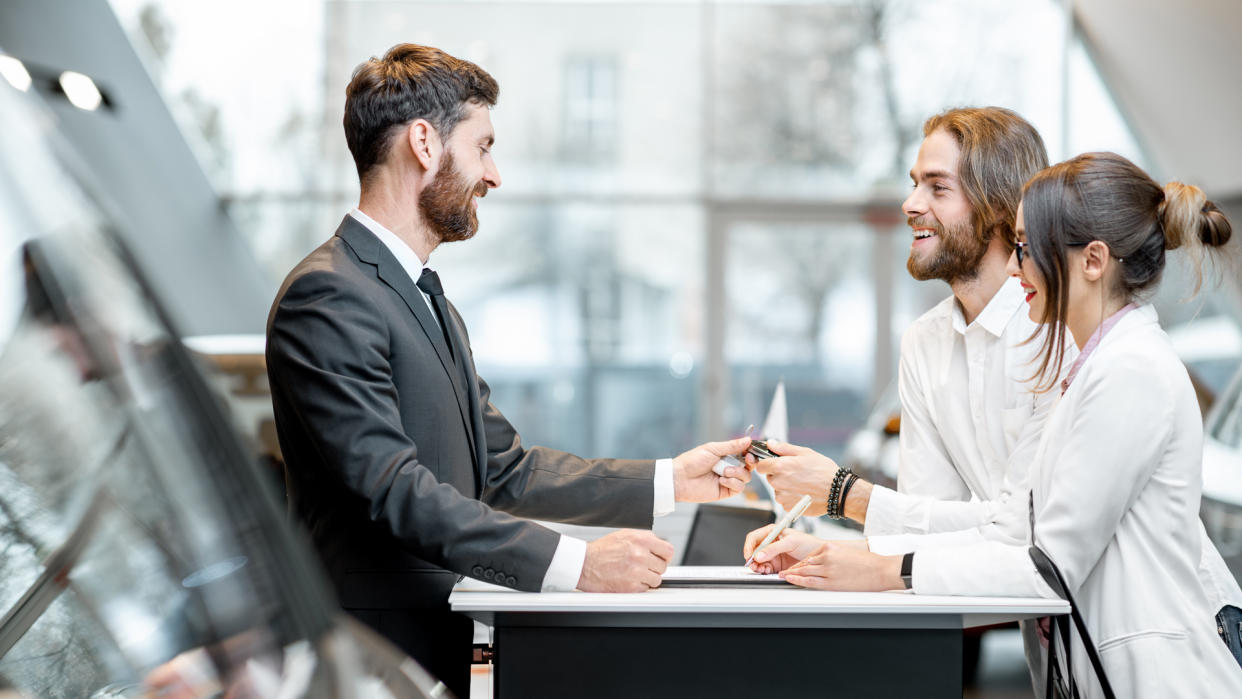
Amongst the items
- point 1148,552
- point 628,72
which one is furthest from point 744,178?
point 1148,552

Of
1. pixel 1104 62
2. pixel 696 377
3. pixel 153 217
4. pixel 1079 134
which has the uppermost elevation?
pixel 1104 62

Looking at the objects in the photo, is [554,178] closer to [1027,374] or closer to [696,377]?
[696,377]

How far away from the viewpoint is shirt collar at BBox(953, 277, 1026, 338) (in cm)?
203

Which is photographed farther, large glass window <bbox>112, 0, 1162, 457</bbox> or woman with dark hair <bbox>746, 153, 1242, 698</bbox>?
large glass window <bbox>112, 0, 1162, 457</bbox>

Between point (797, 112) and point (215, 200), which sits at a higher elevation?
point (797, 112)

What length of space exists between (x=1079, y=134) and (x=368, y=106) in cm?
794

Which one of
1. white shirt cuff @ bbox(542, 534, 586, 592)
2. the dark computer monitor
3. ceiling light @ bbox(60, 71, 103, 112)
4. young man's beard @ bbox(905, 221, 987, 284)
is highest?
ceiling light @ bbox(60, 71, 103, 112)

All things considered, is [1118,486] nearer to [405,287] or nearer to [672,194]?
[405,287]

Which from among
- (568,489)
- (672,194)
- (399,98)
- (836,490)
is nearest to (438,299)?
(399,98)

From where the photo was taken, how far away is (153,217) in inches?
292

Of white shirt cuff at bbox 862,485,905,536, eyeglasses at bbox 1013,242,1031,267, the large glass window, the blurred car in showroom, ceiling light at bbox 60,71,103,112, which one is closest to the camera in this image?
the blurred car in showroom

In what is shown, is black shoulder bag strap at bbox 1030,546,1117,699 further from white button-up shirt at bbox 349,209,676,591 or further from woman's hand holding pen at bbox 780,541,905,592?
white button-up shirt at bbox 349,209,676,591

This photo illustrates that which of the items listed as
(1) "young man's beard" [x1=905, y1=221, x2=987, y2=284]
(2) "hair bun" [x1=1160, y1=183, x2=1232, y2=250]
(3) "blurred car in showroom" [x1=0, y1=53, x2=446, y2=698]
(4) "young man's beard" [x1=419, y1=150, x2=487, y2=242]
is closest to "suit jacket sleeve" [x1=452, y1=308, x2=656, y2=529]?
(4) "young man's beard" [x1=419, y1=150, x2=487, y2=242]

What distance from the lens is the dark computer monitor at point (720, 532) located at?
2457 millimetres
